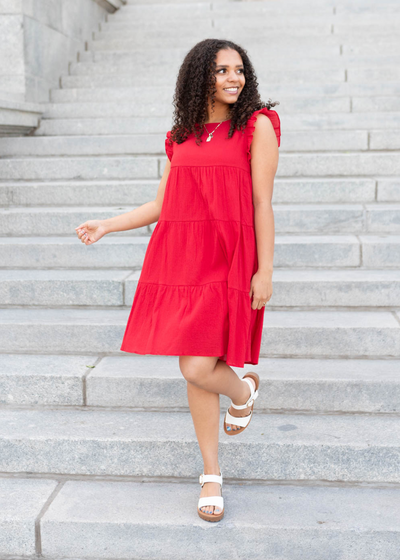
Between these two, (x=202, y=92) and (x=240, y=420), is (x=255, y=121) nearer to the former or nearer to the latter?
(x=202, y=92)

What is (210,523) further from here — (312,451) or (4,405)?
(4,405)

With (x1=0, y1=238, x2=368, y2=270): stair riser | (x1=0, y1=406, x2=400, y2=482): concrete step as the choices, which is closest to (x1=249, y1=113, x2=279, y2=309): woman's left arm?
(x1=0, y1=406, x2=400, y2=482): concrete step

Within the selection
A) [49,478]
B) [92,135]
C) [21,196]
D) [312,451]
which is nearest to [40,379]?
[49,478]

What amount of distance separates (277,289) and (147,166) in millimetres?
2013

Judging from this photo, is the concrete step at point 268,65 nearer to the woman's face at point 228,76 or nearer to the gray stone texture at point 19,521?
the woman's face at point 228,76

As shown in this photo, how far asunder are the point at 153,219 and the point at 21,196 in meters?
2.75

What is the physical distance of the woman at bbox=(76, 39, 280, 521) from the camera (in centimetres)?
241

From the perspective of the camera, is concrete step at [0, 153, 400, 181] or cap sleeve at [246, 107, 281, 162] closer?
cap sleeve at [246, 107, 281, 162]

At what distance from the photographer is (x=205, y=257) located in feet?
8.01

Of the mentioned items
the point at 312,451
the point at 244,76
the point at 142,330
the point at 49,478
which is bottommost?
the point at 49,478

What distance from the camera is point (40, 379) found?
3.30m

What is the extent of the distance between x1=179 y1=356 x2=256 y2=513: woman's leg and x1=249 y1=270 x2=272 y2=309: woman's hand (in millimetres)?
296

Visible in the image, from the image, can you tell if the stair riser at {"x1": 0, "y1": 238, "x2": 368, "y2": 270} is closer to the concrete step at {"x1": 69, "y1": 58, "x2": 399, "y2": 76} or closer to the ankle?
the ankle

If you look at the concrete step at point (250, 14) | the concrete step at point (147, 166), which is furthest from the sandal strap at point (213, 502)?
the concrete step at point (250, 14)
